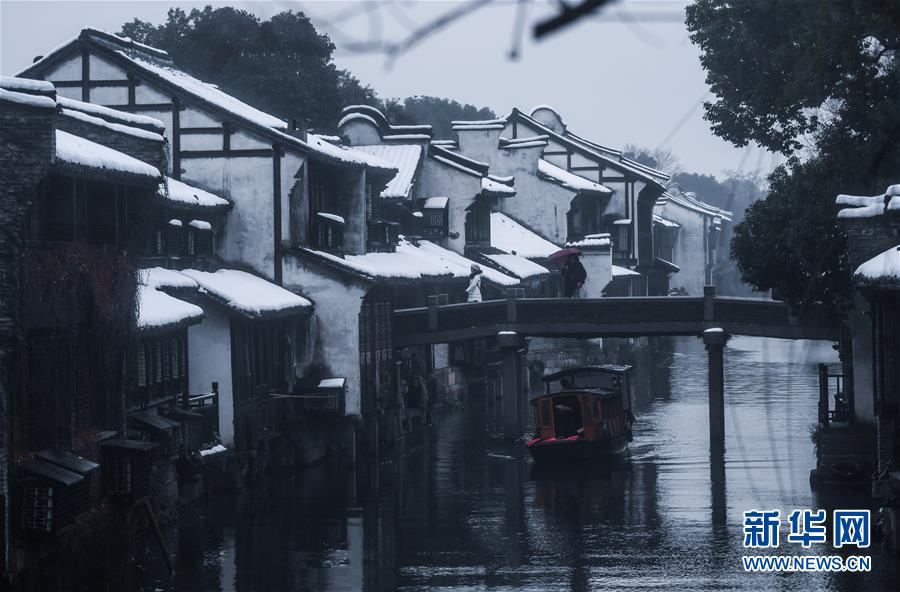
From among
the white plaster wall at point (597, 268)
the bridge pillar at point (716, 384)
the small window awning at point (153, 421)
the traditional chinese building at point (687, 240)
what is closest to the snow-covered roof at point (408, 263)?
the bridge pillar at point (716, 384)

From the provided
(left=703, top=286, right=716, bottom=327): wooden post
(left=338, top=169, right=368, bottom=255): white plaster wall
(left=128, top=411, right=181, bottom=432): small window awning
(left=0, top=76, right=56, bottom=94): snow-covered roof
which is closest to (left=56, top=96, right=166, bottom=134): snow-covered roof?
(left=128, top=411, right=181, bottom=432): small window awning

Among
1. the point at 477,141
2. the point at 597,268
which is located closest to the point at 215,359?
the point at 477,141

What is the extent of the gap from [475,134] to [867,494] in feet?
130

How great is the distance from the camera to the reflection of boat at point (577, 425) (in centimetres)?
3778

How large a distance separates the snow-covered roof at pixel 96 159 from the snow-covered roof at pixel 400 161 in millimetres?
24162

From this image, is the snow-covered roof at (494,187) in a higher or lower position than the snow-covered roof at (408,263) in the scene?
higher

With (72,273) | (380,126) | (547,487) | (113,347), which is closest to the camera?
(72,273)

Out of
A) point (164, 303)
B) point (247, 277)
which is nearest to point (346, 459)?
point (247, 277)

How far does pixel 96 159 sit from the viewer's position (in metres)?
23.4

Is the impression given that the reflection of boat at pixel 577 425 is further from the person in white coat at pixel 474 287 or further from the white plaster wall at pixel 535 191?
the white plaster wall at pixel 535 191

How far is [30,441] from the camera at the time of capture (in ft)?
71.3

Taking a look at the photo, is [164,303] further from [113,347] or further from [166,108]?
[166,108]

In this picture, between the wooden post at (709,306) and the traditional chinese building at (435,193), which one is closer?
the wooden post at (709,306)

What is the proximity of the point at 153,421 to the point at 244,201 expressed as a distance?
11.3m
